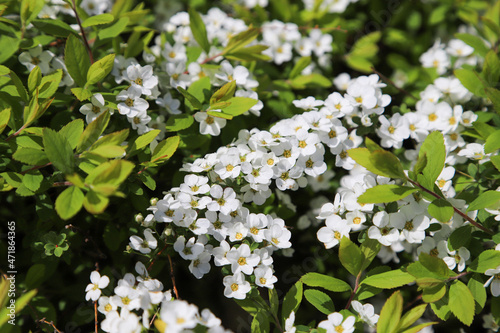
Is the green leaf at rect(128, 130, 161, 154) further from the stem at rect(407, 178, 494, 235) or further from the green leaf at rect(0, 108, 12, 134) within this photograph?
the stem at rect(407, 178, 494, 235)

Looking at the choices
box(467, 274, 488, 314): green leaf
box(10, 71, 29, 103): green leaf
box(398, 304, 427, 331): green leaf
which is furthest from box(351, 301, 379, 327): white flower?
box(10, 71, 29, 103): green leaf

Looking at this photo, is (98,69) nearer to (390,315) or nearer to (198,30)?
(198,30)

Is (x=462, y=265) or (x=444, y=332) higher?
(x=462, y=265)

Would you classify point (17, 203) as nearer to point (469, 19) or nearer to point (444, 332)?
point (444, 332)

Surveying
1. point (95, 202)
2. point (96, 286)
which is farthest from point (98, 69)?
point (96, 286)

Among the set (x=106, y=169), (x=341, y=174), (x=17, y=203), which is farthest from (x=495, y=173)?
(x=17, y=203)

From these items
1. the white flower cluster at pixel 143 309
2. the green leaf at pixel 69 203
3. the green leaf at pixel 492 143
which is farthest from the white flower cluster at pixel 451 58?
the green leaf at pixel 69 203
